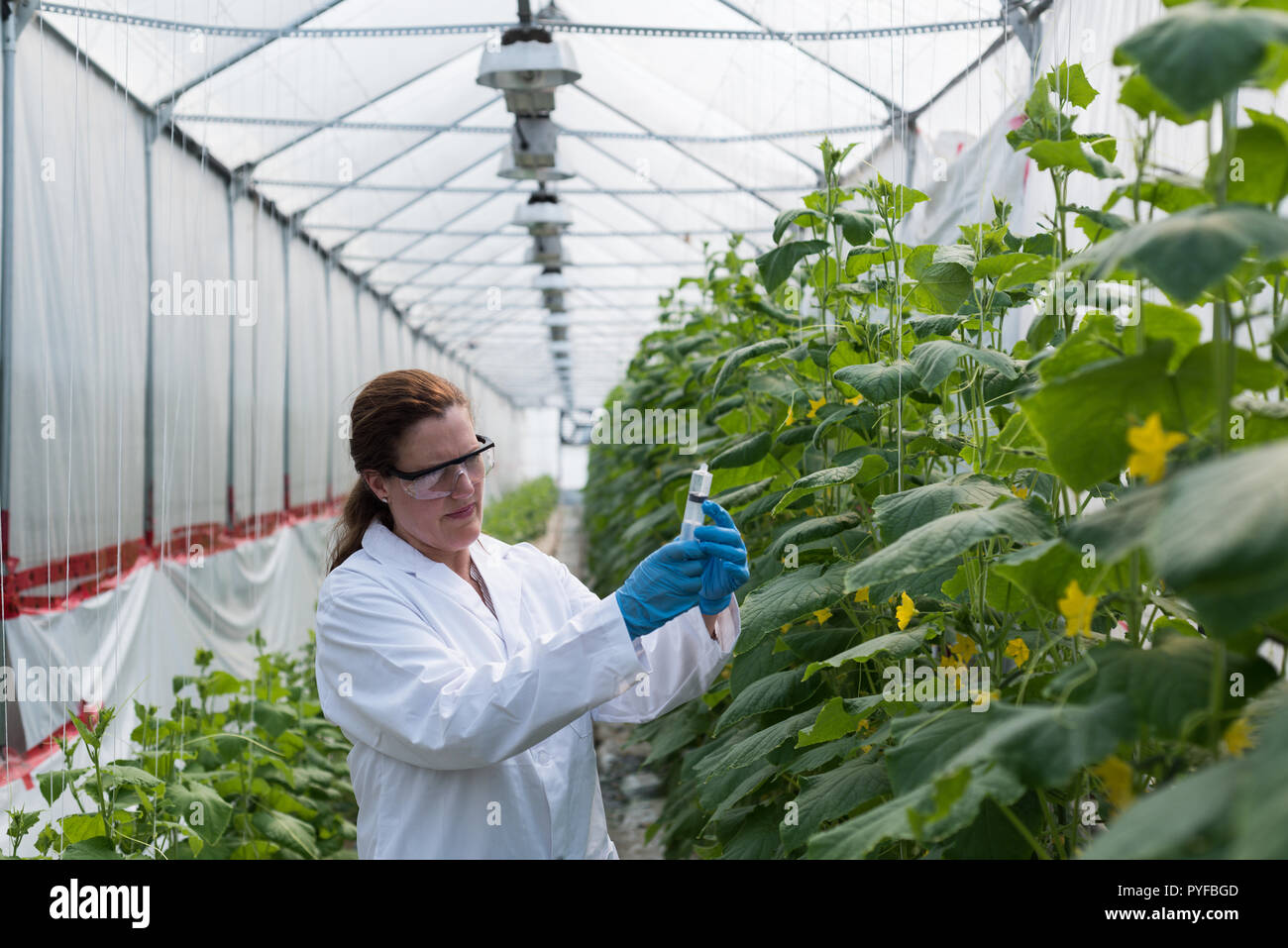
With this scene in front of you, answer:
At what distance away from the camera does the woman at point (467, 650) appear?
1923 millimetres

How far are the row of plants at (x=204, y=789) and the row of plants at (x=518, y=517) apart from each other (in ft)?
19.5

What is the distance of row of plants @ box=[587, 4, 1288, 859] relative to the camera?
0.80m

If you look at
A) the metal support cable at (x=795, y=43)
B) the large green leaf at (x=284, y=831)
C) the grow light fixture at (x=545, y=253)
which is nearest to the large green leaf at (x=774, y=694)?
the large green leaf at (x=284, y=831)

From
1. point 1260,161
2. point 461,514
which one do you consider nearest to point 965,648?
point 1260,161

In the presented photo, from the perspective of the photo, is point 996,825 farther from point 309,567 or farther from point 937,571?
point 309,567

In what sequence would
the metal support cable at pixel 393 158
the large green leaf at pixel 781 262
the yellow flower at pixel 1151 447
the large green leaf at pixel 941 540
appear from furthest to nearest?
the metal support cable at pixel 393 158 < the large green leaf at pixel 781 262 < the large green leaf at pixel 941 540 < the yellow flower at pixel 1151 447

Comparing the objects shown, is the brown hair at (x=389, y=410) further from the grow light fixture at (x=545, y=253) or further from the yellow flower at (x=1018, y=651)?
the grow light fixture at (x=545, y=253)

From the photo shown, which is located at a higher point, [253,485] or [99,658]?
[253,485]

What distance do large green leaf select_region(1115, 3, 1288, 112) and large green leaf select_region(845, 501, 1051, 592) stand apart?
52 centimetres

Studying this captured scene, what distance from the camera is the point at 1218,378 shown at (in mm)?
893

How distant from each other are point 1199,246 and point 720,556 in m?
1.34

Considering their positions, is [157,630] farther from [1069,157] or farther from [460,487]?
[1069,157]
